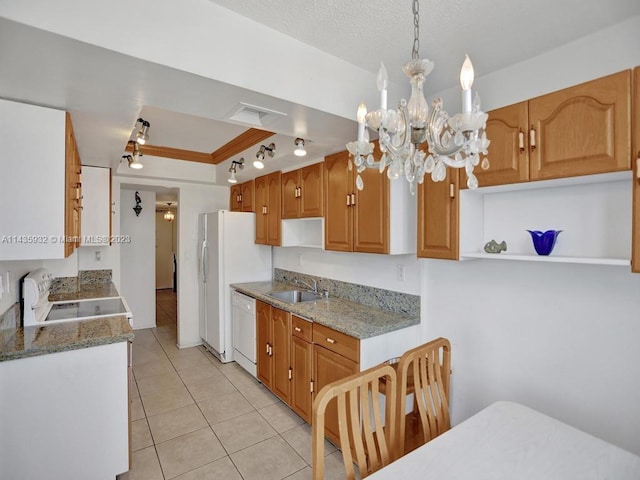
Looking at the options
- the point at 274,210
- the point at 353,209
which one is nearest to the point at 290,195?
the point at 274,210

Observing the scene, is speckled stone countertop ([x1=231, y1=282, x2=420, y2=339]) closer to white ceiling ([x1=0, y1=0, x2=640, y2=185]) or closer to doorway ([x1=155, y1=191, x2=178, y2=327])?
white ceiling ([x1=0, y1=0, x2=640, y2=185])

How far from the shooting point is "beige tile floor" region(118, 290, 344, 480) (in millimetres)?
2131

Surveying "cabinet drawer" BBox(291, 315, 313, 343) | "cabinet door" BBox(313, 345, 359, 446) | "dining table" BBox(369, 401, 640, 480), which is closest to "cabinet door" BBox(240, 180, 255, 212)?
"cabinet drawer" BBox(291, 315, 313, 343)

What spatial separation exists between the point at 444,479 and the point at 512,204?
59.2 inches

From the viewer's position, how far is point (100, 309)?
8.68 ft

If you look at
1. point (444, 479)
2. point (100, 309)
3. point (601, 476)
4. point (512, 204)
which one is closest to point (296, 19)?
point (512, 204)

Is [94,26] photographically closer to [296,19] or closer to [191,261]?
[296,19]

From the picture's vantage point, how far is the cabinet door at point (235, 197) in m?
4.51

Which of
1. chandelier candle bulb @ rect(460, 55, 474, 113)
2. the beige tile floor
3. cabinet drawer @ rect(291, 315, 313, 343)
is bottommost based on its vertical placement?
the beige tile floor

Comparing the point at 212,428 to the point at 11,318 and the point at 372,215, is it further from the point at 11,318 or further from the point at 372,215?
the point at 372,215

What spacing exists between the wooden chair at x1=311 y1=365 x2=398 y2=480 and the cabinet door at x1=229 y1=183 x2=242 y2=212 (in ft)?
11.8

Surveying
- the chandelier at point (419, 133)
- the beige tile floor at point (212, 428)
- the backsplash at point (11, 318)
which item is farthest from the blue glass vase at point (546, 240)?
the backsplash at point (11, 318)

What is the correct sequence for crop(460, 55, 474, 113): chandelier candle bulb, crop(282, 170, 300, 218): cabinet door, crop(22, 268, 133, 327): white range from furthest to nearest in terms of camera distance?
crop(282, 170, 300, 218): cabinet door → crop(22, 268, 133, 327): white range → crop(460, 55, 474, 113): chandelier candle bulb

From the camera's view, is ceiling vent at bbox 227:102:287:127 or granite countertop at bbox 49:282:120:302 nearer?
ceiling vent at bbox 227:102:287:127
